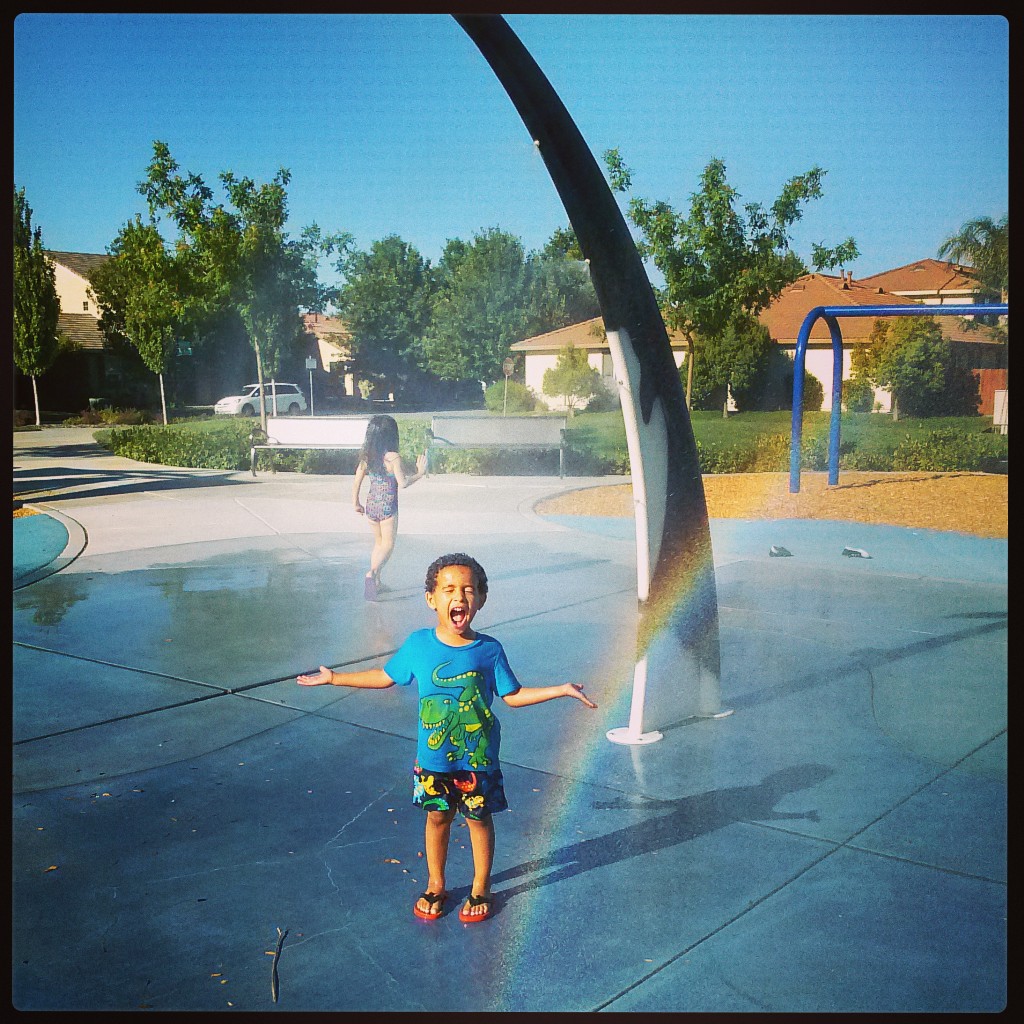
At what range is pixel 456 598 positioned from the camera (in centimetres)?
313

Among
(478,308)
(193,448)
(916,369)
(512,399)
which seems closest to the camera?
(193,448)

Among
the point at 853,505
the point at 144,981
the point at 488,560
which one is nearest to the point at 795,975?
the point at 144,981

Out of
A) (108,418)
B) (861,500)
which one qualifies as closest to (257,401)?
(108,418)

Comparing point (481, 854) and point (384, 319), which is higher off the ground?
point (384, 319)

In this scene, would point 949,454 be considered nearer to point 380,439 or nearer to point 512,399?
point 380,439

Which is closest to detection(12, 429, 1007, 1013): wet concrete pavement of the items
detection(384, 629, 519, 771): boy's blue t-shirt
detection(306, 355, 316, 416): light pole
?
detection(384, 629, 519, 771): boy's blue t-shirt

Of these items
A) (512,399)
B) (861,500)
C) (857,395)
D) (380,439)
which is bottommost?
(861,500)

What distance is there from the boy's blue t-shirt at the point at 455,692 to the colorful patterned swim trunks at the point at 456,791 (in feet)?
0.08

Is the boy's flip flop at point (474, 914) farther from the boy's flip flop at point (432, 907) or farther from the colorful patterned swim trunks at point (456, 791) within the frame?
the colorful patterned swim trunks at point (456, 791)

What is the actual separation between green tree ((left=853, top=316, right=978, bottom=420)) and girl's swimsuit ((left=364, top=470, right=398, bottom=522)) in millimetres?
18138

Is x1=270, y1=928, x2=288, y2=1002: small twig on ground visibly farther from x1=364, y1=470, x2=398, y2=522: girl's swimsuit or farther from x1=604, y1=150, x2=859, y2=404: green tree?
x1=604, y1=150, x2=859, y2=404: green tree

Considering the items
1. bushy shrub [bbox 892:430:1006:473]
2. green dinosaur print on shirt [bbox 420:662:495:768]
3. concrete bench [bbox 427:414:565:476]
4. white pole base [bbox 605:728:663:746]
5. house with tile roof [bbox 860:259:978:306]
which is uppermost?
house with tile roof [bbox 860:259:978:306]

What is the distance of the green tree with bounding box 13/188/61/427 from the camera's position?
19.4m

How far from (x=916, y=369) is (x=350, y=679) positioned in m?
23.3
